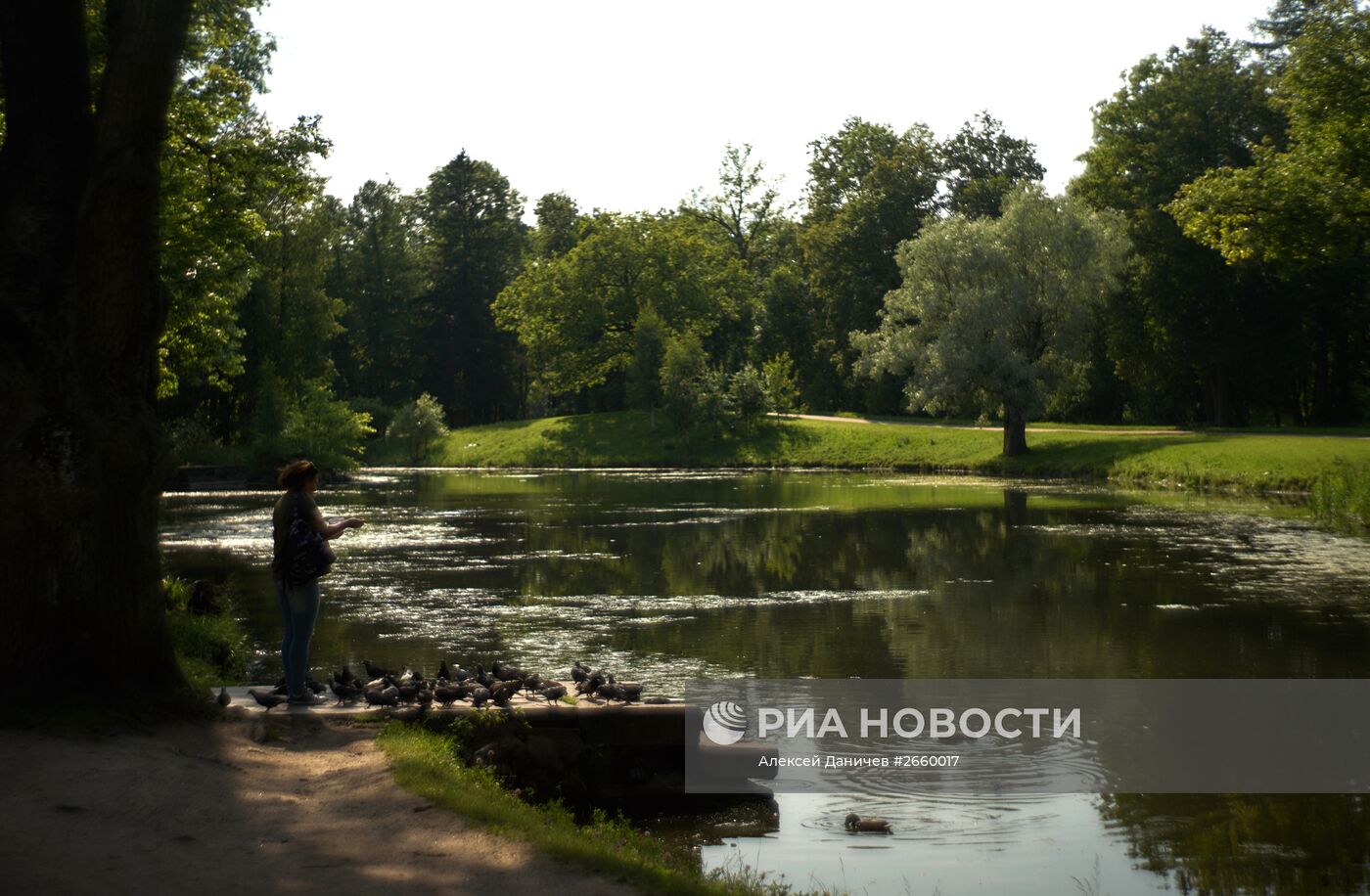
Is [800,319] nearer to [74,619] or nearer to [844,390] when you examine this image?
[844,390]

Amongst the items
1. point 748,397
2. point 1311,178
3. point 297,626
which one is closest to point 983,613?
point 297,626

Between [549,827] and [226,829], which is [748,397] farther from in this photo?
[226,829]

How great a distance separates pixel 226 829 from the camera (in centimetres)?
862

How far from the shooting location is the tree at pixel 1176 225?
60000 mm

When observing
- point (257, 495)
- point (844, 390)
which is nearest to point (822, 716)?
point (257, 495)

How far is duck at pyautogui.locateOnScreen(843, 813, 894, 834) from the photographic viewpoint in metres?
10.8

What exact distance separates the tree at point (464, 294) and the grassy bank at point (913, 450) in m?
10.3

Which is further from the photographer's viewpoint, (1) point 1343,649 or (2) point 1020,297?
(2) point 1020,297

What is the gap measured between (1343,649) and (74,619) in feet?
49.6

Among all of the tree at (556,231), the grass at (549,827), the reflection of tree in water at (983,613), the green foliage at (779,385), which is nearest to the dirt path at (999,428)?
the green foliage at (779,385)

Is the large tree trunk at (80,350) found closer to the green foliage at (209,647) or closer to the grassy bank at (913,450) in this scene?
the green foliage at (209,647)

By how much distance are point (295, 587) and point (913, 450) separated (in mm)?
56206

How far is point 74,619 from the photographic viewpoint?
35.8ft

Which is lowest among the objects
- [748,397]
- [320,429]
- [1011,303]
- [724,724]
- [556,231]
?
[724,724]
